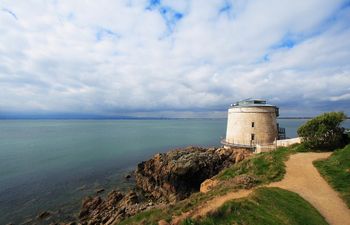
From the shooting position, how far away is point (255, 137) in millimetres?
28750

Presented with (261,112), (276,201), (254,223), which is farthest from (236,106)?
(254,223)

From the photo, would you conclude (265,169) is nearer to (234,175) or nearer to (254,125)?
(234,175)

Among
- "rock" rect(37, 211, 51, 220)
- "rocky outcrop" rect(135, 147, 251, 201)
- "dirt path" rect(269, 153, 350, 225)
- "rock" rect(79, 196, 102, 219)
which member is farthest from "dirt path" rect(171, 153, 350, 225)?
"rock" rect(37, 211, 51, 220)

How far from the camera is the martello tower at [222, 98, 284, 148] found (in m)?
28.7

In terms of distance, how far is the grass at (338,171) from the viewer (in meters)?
11.0

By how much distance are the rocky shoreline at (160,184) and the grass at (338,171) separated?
11.8 metres

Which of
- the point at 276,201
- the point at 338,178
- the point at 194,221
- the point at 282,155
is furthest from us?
the point at 282,155

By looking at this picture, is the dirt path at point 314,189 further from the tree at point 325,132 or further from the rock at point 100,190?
the rock at point 100,190

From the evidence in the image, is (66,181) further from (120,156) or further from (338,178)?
(338,178)

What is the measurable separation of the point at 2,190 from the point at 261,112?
32.6m

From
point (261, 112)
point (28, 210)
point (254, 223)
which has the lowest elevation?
point (28, 210)

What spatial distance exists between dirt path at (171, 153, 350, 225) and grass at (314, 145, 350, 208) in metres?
0.31

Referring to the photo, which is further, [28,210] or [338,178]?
[28,210]

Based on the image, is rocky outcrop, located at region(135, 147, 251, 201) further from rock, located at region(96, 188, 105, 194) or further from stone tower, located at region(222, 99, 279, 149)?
rock, located at region(96, 188, 105, 194)
